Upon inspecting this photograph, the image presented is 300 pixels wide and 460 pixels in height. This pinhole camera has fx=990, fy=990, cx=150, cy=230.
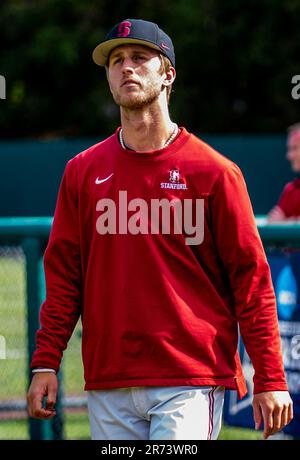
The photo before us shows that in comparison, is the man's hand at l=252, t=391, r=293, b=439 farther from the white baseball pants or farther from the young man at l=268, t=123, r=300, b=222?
the young man at l=268, t=123, r=300, b=222

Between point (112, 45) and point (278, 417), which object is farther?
point (112, 45)

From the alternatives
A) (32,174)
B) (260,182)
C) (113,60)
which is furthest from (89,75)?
(113,60)

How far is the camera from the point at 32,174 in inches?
1000

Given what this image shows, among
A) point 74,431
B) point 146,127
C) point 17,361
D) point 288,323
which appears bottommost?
point 74,431

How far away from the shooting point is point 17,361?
20.8ft

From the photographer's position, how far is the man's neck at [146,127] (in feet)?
12.9

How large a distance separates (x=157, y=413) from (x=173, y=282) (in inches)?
19.9

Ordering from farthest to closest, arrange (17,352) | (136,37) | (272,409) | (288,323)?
1. (17,352)
2. (288,323)
3. (136,37)
4. (272,409)

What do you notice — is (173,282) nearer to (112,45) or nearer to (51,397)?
(51,397)

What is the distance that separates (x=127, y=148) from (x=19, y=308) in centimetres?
262

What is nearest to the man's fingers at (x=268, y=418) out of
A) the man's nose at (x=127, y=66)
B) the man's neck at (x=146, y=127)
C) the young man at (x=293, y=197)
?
the man's neck at (x=146, y=127)

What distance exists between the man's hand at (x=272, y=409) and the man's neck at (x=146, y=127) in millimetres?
1065

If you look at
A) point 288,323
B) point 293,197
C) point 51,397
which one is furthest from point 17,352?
point 293,197

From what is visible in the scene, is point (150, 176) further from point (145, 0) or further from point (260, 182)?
point (145, 0)
